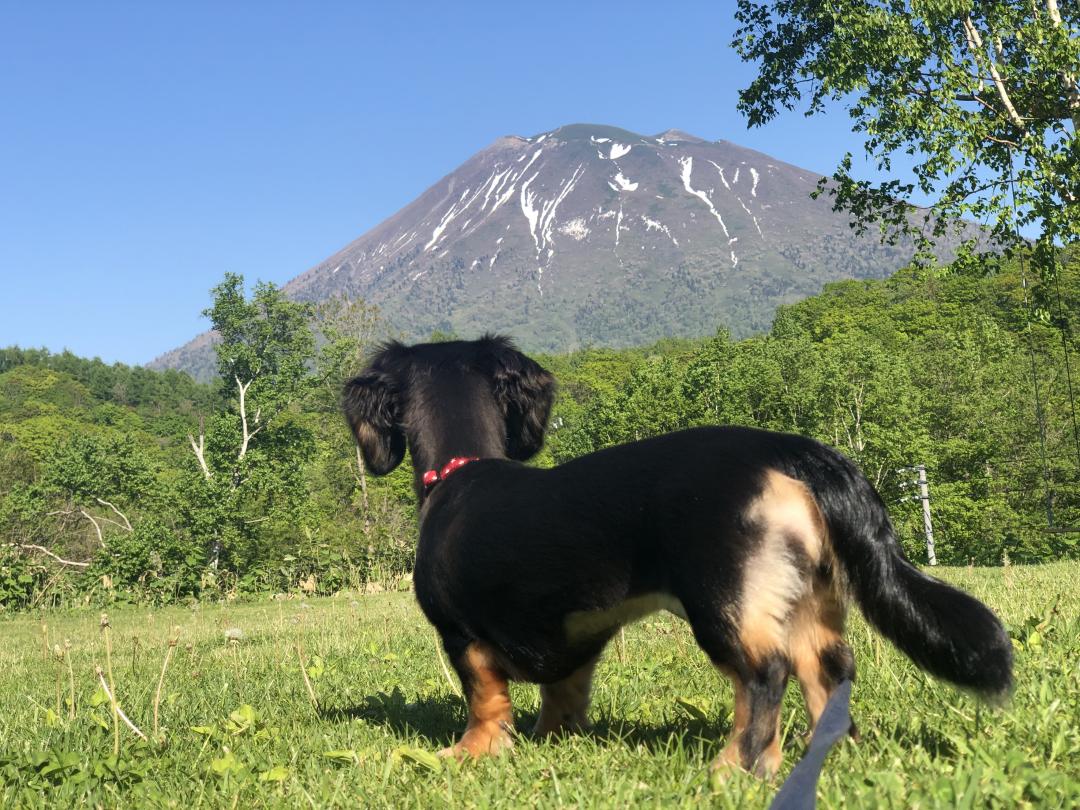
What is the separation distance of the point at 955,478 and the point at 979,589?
40.1m

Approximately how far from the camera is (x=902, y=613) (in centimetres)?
284

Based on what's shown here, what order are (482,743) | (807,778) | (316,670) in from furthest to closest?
(316,670), (482,743), (807,778)

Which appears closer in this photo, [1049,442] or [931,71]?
[931,71]

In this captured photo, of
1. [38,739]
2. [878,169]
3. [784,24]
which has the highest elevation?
[784,24]

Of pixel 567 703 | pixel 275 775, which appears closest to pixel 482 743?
pixel 567 703

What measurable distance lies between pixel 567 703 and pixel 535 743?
21 centimetres

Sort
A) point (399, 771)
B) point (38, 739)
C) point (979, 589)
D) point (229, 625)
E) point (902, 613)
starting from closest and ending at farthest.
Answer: point (902, 613) < point (399, 771) < point (38, 739) < point (979, 589) < point (229, 625)

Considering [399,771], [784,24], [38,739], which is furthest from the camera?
[784,24]

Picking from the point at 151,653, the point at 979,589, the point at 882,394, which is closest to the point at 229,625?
the point at 151,653

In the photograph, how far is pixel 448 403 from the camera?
417 cm

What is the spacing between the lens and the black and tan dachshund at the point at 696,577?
8.93ft

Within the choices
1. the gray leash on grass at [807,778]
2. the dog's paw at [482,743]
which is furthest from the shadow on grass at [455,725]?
the gray leash on grass at [807,778]

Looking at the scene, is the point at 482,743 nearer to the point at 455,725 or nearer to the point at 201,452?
the point at 455,725

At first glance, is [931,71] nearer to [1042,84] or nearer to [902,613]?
[1042,84]
